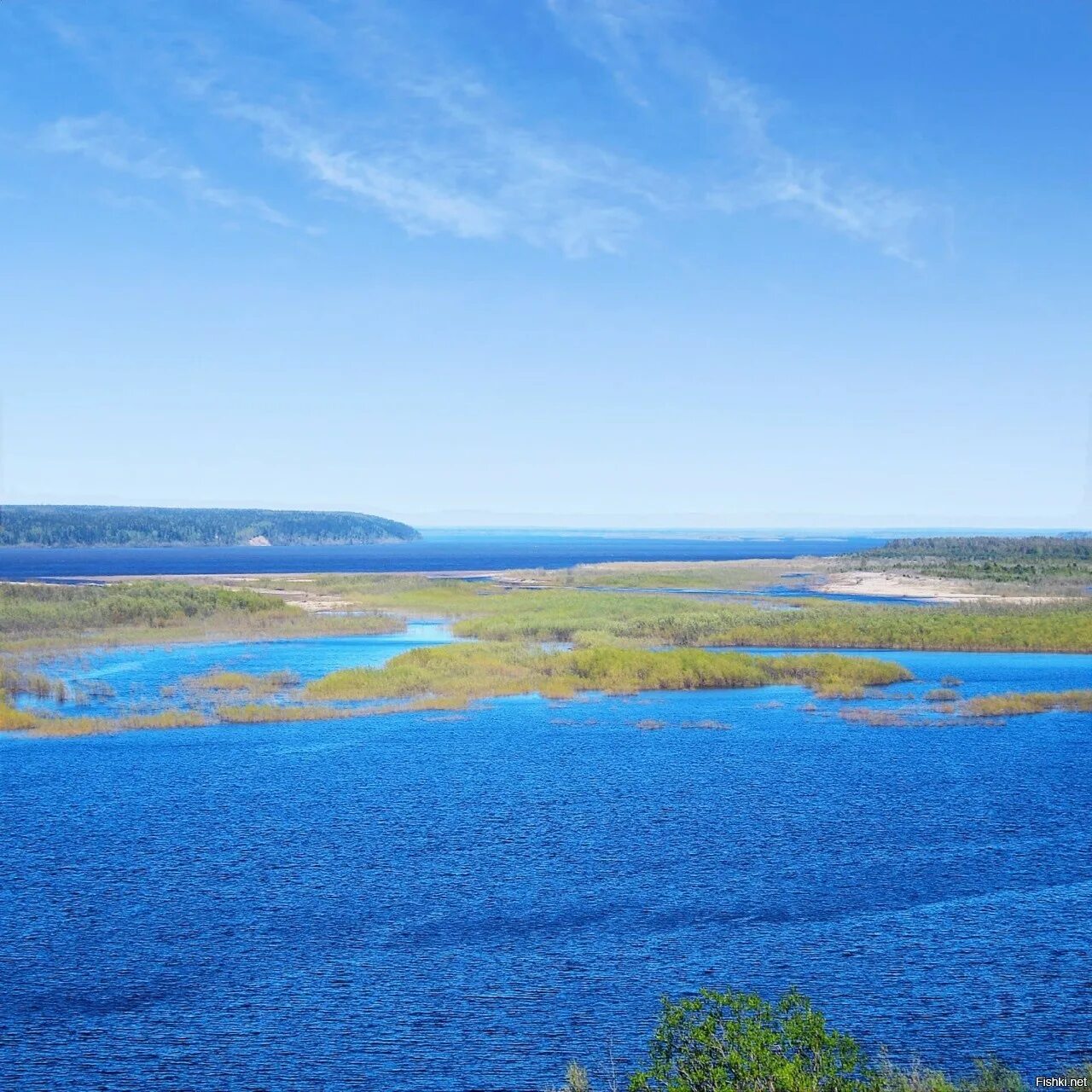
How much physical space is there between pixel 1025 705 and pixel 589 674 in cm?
2024

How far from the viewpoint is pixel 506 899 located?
76.3 feet

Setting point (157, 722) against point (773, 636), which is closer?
point (157, 722)

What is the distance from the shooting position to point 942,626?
70.6 metres

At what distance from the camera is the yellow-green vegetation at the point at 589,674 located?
50.6 meters

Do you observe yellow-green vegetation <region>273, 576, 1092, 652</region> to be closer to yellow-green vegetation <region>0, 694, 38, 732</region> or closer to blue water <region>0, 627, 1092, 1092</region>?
blue water <region>0, 627, 1092, 1092</region>

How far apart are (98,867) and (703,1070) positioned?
54.9 ft

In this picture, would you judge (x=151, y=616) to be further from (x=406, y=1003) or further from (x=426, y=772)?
(x=406, y=1003)

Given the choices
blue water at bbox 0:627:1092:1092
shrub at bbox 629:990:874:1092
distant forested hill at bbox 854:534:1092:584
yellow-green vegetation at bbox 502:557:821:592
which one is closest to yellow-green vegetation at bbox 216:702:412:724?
blue water at bbox 0:627:1092:1092

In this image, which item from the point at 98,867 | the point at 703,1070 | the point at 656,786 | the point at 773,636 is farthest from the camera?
the point at 773,636

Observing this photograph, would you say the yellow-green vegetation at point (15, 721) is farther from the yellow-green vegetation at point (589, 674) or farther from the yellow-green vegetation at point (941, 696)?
the yellow-green vegetation at point (941, 696)

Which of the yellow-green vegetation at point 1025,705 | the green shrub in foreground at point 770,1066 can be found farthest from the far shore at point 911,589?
the green shrub in foreground at point 770,1066

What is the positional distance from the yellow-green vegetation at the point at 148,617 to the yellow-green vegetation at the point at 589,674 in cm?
2359

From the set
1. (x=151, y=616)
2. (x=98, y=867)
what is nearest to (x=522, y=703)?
(x=98, y=867)

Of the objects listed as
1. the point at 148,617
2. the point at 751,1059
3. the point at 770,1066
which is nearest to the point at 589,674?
the point at 148,617
